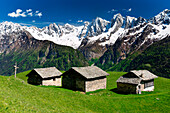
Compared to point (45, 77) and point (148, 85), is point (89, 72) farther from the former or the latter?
point (148, 85)

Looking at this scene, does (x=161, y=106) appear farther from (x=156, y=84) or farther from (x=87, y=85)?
(x=156, y=84)

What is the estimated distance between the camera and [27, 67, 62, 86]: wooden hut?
62678mm

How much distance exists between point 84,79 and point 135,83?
16.4 metres

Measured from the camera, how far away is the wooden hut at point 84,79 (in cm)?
5241

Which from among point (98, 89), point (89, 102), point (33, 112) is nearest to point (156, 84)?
point (98, 89)

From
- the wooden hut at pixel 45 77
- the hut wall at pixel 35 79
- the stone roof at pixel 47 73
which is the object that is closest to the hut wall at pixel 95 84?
the wooden hut at pixel 45 77

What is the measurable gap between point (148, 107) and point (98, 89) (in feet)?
78.8

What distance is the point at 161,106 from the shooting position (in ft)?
112

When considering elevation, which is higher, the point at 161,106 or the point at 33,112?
the point at 33,112

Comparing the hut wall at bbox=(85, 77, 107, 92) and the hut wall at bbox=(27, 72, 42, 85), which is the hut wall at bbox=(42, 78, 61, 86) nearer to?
the hut wall at bbox=(27, 72, 42, 85)

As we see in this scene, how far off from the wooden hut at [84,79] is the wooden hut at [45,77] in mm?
8263

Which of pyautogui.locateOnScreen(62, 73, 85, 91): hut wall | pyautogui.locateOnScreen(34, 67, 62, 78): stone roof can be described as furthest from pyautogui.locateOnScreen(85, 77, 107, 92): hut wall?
pyautogui.locateOnScreen(34, 67, 62, 78): stone roof

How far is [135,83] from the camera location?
1925 inches

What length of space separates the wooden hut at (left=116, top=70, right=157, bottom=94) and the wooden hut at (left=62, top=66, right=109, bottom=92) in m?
7.22
